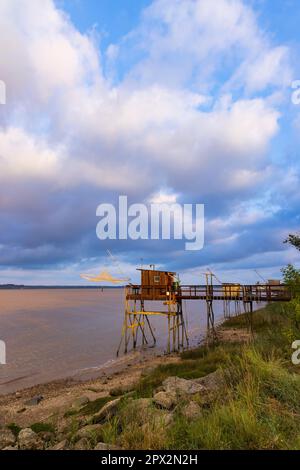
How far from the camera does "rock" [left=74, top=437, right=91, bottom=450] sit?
6566mm

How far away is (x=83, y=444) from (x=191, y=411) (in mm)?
2279

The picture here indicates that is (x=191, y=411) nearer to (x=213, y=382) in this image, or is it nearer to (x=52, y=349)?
(x=213, y=382)

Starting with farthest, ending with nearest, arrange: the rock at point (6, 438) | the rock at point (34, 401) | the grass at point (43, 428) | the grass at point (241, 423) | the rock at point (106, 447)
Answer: the rock at point (34, 401) → the grass at point (43, 428) → the rock at point (6, 438) → the rock at point (106, 447) → the grass at point (241, 423)

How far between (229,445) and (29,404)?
1358cm

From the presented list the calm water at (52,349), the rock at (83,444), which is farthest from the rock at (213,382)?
the calm water at (52,349)

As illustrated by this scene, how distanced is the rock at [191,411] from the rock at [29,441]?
375 cm

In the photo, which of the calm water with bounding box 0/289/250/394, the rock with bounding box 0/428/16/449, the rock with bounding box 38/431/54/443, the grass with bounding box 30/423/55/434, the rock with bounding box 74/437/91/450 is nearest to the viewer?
the rock with bounding box 74/437/91/450

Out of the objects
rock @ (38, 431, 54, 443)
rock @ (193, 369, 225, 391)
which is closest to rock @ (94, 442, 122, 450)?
rock @ (38, 431, 54, 443)

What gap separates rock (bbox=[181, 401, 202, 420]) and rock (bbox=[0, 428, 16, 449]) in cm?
532

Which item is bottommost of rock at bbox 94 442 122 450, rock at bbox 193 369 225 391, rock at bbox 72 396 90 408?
rock at bbox 72 396 90 408

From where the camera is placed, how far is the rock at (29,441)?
861 cm

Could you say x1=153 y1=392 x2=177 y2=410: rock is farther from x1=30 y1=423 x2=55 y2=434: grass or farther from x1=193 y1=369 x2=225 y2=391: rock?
x1=30 y1=423 x2=55 y2=434: grass

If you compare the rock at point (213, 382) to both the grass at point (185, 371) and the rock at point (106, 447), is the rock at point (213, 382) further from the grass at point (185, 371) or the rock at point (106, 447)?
the rock at point (106, 447)
